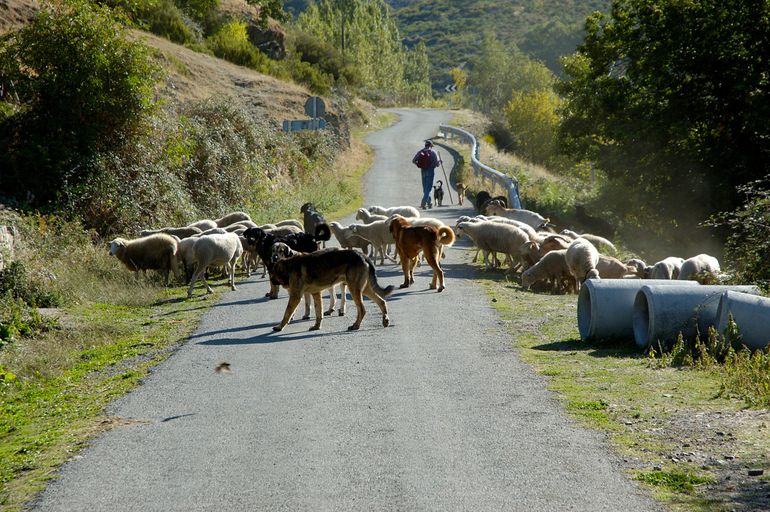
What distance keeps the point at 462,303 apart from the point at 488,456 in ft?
27.6

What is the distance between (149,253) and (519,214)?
10.7m

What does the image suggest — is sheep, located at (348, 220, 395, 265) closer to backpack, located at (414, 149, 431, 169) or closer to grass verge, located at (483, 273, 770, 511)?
grass verge, located at (483, 273, 770, 511)

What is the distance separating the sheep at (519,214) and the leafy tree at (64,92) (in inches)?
396

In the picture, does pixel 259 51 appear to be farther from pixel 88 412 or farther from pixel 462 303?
pixel 88 412

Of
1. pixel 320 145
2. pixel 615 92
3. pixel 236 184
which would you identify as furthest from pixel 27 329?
pixel 320 145

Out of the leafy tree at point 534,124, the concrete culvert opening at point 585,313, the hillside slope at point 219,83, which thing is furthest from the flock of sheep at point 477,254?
the leafy tree at point 534,124

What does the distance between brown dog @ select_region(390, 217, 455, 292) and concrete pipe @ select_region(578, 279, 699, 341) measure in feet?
14.4

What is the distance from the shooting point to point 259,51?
186 feet

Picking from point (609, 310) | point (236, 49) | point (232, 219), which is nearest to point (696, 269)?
point (609, 310)

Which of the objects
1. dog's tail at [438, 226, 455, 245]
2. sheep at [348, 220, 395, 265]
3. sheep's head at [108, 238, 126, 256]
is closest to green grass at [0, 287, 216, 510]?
sheep's head at [108, 238, 126, 256]

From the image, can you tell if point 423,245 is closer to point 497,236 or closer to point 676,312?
point 497,236

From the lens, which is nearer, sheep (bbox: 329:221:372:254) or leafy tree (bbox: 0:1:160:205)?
sheep (bbox: 329:221:372:254)

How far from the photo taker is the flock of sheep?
57.5ft

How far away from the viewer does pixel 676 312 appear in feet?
39.0
